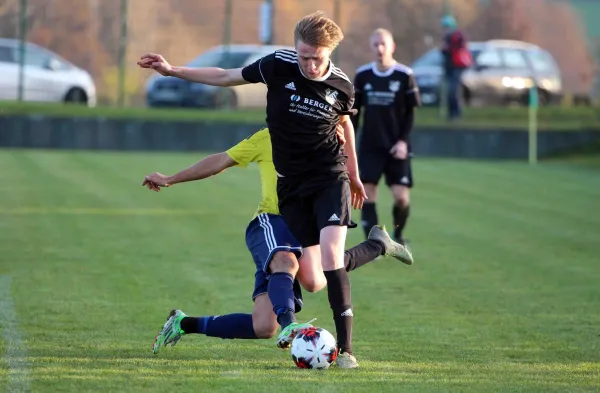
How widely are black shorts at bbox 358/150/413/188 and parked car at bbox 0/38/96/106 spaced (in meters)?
16.7

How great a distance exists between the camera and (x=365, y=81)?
11.6 meters

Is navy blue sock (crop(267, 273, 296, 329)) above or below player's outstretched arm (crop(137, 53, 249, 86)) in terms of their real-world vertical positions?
below

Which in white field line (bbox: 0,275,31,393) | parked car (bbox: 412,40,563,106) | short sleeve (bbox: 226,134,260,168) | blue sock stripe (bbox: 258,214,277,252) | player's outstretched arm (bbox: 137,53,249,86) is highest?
parked car (bbox: 412,40,563,106)

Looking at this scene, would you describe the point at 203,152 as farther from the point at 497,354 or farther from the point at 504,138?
the point at 497,354

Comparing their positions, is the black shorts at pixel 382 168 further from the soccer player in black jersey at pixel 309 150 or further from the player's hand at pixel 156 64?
the player's hand at pixel 156 64

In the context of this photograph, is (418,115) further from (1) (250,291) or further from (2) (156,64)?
(2) (156,64)

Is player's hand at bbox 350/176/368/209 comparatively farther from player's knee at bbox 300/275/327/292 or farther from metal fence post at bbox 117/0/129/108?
metal fence post at bbox 117/0/129/108

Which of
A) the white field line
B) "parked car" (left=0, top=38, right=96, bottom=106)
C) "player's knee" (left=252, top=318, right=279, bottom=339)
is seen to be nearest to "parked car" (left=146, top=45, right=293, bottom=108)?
"parked car" (left=0, top=38, right=96, bottom=106)

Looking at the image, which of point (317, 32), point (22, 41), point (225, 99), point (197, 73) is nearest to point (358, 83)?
point (197, 73)

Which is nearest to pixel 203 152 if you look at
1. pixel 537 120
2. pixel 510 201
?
pixel 537 120

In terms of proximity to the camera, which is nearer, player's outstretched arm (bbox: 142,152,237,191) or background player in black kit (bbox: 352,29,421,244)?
player's outstretched arm (bbox: 142,152,237,191)

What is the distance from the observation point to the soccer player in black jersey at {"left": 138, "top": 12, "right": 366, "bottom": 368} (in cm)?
661

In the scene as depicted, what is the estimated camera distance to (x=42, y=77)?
2812cm

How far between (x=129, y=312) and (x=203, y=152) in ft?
57.3
